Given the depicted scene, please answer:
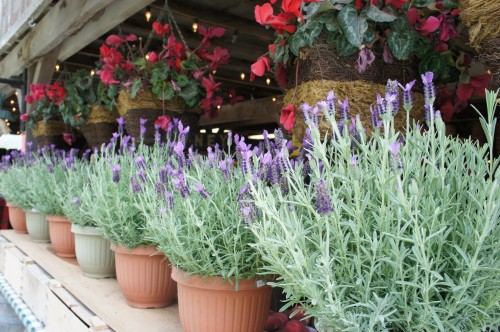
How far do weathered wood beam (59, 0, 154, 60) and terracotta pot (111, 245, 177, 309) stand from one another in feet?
3.72

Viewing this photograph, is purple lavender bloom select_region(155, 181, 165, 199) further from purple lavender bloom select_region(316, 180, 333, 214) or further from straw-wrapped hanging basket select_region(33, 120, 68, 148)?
straw-wrapped hanging basket select_region(33, 120, 68, 148)

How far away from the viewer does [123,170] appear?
5.05ft

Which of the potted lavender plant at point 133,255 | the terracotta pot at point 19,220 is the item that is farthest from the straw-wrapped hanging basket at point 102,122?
the potted lavender plant at point 133,255

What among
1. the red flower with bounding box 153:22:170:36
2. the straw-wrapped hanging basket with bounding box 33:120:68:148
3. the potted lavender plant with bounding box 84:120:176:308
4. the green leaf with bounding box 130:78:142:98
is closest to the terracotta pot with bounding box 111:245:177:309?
the potted lavender plant with bounding box 84:120:176:308

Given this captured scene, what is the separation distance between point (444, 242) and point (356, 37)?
1.71 ft

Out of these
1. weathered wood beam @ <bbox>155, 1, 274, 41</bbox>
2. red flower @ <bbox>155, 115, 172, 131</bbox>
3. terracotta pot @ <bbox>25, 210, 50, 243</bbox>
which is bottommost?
terracotta pot @ <bbox>25, 210, 50, 243</bbox>

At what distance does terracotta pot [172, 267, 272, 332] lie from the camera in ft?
3.13

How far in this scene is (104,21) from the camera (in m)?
2.31

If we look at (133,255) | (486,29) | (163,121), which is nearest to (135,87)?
(163,121)

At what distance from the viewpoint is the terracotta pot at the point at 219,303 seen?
0.96m

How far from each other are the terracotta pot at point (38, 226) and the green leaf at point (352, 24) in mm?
1977

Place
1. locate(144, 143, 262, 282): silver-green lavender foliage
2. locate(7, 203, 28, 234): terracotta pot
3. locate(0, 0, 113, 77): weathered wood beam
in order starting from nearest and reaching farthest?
locate(144, 143, 262, 282): silver-green lavender foliage → locate(0, 0, 113, 77): weathered wood beam → locate(7, 203, 28, 234): terracotta pot

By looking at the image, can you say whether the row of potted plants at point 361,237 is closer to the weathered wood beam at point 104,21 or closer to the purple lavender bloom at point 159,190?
the purple lavender bloom at point 159,190

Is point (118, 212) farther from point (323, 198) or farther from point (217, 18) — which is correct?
point (217, 18)
